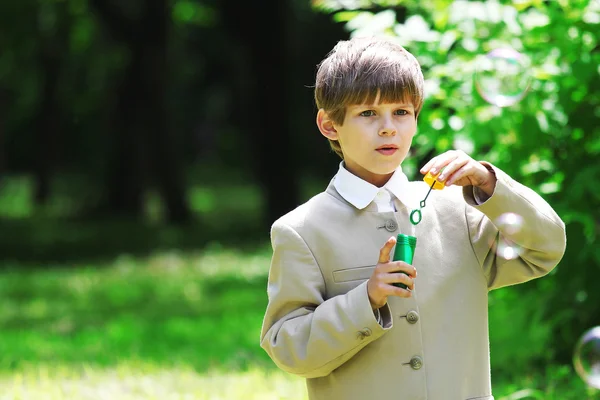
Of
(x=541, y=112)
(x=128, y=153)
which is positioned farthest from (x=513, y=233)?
(x=128, y=153)

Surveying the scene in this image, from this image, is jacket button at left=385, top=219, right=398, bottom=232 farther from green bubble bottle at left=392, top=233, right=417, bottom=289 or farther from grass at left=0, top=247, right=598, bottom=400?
grass at left=0, top=247, right=598, bottom=400

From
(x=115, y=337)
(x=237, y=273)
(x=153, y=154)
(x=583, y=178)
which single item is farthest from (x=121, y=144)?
(x=583, y=178)

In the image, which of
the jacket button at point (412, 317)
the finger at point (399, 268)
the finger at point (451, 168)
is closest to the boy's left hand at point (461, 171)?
the finger at point (451, 168)

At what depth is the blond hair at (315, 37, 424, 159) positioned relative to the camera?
2.42 metres

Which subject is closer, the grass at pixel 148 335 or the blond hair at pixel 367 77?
the blond hair at pixel 367 77

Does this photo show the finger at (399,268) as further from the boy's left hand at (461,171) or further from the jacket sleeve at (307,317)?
the boy's left hand at (461,171)

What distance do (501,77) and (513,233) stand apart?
4.07ft

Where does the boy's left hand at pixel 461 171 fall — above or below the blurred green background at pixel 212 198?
below

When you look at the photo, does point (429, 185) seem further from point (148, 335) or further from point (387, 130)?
point (148, 335)

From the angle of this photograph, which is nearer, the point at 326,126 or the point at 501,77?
the point at 326,126

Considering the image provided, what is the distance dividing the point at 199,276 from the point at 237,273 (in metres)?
0.43

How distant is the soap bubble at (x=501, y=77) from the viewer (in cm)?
345

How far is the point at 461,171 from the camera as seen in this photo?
234 centimetres

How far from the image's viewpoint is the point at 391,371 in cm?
244
